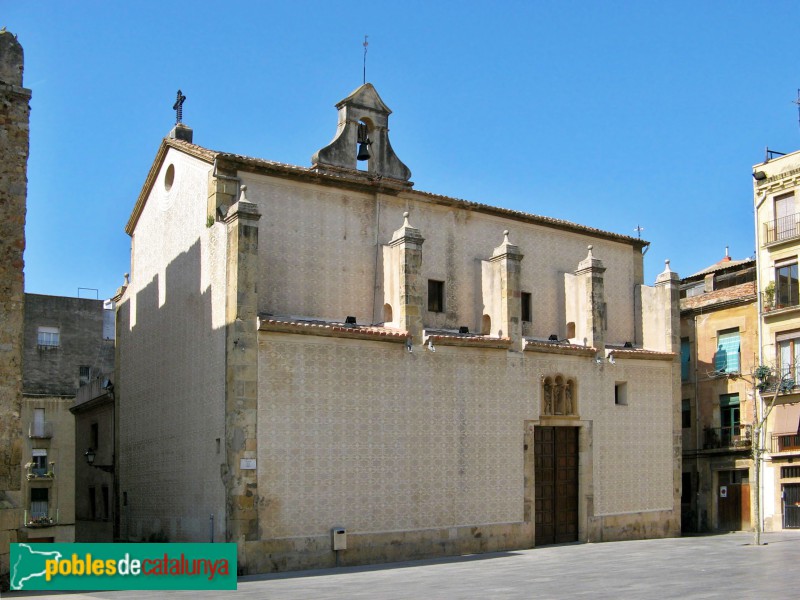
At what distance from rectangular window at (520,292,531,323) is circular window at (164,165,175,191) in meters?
11.2

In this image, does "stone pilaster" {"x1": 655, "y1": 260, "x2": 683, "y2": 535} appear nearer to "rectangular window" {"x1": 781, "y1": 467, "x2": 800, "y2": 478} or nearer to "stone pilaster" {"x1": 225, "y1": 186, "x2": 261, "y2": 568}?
"rectangular window" {"x1": 781, "y1": 467, "x2": 800, "y2": 478}

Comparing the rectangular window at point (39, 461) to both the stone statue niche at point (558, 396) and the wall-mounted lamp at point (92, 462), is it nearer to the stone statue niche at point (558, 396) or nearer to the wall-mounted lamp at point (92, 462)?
the wall-mounted lamp at point (92, 462)

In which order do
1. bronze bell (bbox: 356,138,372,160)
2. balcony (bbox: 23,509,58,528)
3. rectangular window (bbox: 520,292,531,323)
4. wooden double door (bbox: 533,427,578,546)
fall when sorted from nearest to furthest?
wooden double door (bbox: 533,427,578,546) < bronze bell (bbox: 356,138,372,160) < rectangular window (bbox: 520,292,531,323) < balcony (bbox: 23,509,58,528)

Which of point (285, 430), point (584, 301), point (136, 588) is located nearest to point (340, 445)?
point (285, 430)

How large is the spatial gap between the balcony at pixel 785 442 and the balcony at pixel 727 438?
1134 millimetres

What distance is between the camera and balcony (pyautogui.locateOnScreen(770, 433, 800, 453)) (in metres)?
32.8

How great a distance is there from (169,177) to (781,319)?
20.9 m

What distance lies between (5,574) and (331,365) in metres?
9.00

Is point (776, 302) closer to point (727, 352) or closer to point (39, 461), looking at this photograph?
point (727, 352)

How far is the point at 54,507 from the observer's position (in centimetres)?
4119

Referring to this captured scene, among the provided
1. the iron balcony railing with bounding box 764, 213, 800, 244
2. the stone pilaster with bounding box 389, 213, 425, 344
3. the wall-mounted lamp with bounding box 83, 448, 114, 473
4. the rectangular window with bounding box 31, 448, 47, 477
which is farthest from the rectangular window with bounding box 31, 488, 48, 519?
the iron balcony railing with bounding box 764, 213, 800, 244

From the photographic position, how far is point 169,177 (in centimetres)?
2912

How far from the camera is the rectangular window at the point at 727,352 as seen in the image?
35.8 meters

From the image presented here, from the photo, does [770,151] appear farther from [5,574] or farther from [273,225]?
[5,574]
